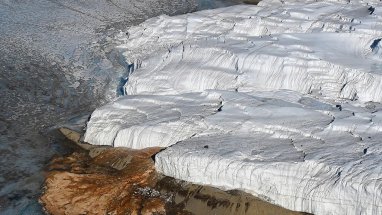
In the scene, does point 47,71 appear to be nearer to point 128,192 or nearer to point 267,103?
point 128,192

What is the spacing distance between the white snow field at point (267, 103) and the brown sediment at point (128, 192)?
113 mm

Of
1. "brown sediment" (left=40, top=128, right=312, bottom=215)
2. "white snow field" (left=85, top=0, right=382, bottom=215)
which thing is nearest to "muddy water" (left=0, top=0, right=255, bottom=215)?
"brown sediment" (left=40, top=128, right=312, bottom=215)

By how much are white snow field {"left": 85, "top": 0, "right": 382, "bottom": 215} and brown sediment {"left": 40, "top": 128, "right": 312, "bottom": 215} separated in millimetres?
113

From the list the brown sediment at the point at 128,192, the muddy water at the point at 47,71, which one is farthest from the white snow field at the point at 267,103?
the muddy water at the point at 47,71

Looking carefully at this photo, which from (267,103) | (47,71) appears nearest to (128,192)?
(267,103)

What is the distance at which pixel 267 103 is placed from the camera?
5.79 metres

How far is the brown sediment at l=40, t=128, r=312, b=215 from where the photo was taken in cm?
479

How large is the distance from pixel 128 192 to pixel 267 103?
70.2 inches

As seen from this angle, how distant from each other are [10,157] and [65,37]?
2929 mm

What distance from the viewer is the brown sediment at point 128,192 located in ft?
15.7

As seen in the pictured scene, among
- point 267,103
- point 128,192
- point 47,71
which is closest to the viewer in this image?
point 128,192

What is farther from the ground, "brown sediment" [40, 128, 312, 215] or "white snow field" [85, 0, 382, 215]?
"white snow field" [85, 0, 382, 215]

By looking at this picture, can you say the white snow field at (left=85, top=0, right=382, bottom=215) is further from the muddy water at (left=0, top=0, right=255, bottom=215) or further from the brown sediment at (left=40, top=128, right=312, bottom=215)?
the muddy water at (left=0, top=0, right=255, bottom=215)

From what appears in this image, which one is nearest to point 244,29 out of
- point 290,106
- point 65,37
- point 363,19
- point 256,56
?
point 256,56
